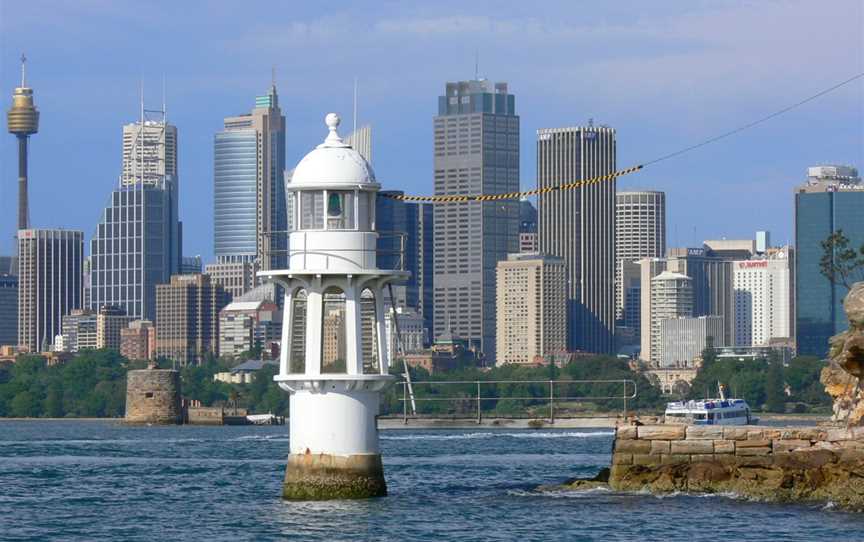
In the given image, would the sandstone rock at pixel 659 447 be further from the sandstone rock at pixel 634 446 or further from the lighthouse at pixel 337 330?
the lighthouse at pixel 337 330

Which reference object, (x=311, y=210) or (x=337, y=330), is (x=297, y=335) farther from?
(x=311, y=210)

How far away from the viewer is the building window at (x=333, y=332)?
175 ft

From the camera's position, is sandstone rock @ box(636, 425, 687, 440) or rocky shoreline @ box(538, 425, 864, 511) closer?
rocky shoreline @ box(538, 425, 864, 511)

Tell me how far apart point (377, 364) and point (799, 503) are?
1170 cm

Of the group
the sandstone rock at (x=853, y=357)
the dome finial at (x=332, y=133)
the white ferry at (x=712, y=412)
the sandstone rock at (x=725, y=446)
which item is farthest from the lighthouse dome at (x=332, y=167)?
the white ferry at (x=712, y=412)

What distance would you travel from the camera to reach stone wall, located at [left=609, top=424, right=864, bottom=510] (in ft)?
185

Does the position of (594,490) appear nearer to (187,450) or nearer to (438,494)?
(438,494)

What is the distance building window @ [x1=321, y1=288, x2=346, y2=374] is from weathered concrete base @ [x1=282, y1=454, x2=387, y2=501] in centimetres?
230

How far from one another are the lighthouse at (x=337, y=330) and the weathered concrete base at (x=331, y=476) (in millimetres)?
24

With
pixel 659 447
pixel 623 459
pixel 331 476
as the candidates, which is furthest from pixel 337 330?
pixel 659 447

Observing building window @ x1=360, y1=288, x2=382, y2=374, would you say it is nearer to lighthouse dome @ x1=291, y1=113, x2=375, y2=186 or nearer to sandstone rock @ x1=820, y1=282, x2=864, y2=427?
lighthouse dome @ x1=291, y1=113, x2=375, y2=186

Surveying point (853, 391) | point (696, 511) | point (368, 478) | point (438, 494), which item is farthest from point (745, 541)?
point (853, 391)

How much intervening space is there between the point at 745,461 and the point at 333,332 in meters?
12.3

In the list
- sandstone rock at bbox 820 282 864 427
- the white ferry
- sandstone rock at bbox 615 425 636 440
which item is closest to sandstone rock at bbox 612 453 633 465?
sandstone rock at bbox 615 425 636 440
